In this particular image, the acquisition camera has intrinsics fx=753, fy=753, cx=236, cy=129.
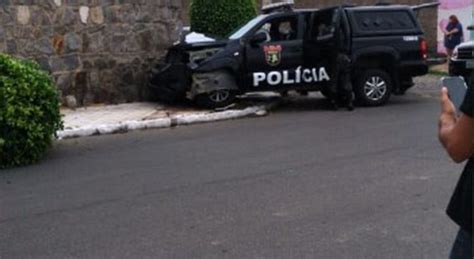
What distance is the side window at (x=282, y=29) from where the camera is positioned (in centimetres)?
1449

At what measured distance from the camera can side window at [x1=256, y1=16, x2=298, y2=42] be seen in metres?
14.5

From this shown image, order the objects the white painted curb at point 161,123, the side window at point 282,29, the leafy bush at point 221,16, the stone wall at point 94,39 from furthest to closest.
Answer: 1. the leafy bush at point 221,16
2. the side window at point 282,29
3. the stone wall at point 94,39
4. the white painted curb at point 161,123

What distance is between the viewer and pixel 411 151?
9.40 meters

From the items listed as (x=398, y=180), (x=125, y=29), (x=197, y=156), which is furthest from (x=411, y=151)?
(x=125, y=29)

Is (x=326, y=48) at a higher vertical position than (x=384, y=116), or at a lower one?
higher

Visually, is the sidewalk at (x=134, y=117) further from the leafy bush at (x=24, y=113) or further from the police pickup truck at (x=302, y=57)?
the leafy bush at (x=24, y=113)

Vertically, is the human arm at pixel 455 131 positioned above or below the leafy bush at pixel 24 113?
above

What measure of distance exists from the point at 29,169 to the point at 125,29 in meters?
6.53

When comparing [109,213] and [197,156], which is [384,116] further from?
[109,213]

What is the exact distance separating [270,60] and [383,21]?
2.37 m

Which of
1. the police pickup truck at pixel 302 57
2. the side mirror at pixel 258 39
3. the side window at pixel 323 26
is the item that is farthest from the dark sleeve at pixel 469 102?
the side window at pixel 323 26

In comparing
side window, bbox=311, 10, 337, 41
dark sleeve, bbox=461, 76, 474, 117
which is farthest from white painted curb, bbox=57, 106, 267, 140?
dark sleeve, bbox=461, 76, 474, 117

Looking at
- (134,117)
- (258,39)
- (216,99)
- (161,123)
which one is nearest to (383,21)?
(258,39)

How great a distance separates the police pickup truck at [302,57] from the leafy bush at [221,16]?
2.43 meters
